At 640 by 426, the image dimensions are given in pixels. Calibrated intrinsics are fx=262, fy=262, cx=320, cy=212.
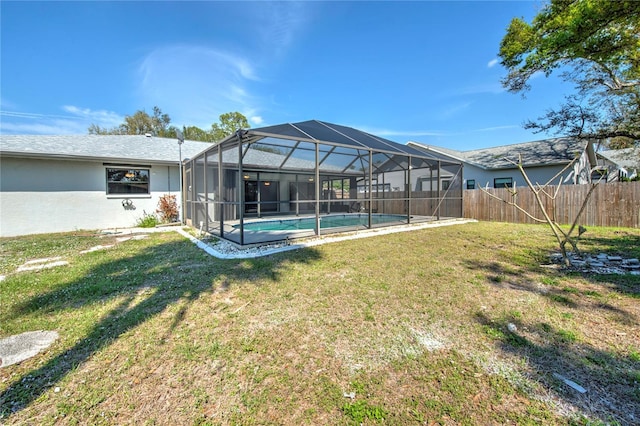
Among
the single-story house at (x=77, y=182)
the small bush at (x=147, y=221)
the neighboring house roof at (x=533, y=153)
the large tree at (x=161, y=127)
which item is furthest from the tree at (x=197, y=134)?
the neighboring house roof at (x=533, y=153)

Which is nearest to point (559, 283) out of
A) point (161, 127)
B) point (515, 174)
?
point (515, 174)

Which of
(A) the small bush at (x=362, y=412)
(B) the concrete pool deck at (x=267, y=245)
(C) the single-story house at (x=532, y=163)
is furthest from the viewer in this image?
(C) the single-story house at (x=532, y=163)

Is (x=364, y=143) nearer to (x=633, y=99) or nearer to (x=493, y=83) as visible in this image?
(x=493, y=83)

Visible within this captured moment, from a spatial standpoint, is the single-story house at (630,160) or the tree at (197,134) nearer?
the single-story house at (630,160)

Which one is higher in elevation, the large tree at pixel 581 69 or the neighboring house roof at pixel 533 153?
the large tree at pixel 581 69

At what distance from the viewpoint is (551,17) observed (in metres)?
10.5

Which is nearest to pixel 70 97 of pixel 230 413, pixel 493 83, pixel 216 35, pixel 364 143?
pixel 216 35

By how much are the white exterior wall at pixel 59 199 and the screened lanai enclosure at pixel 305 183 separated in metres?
2.28

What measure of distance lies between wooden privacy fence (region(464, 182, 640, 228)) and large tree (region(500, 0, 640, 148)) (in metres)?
2.65

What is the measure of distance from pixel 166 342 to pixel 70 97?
2268cm

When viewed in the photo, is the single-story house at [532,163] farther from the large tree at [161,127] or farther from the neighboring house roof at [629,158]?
the large tree at [161,127]

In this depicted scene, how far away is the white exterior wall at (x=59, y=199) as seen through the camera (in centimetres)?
813

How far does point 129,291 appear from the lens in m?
3.42

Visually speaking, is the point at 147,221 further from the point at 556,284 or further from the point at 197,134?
the point at 197,134
